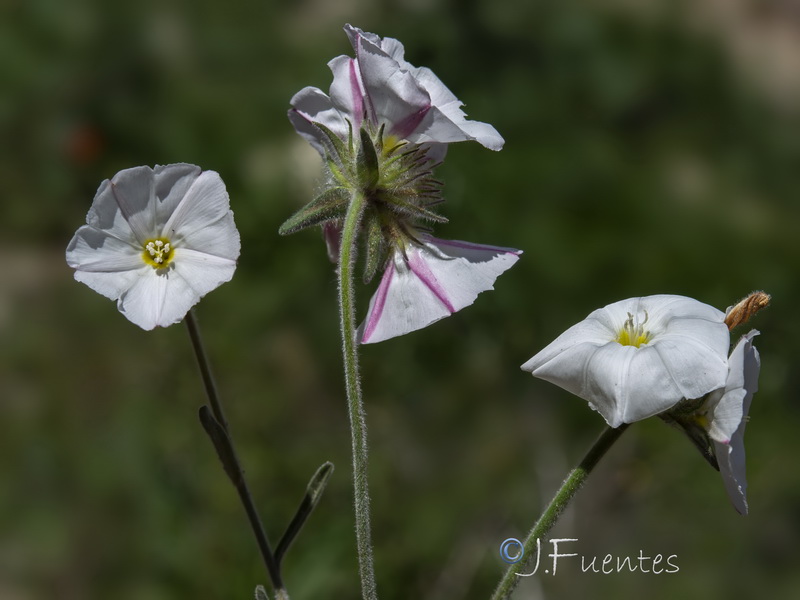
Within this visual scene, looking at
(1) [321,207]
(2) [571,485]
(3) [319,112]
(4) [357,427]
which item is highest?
(3) [319,112]

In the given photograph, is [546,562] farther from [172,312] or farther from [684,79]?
[684,79]

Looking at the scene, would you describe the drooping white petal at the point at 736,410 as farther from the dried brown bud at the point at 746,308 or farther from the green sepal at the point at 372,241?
the green sepal at the point at 372,241

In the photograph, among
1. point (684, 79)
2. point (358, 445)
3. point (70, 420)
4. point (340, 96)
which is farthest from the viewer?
point (684, 79)

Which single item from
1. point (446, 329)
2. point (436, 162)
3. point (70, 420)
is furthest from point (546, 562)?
point (70, 420)

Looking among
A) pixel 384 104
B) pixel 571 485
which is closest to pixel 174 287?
pixel 384 104

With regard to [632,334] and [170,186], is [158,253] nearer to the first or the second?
[170,186]

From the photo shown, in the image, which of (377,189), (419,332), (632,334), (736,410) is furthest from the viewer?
(419,332)

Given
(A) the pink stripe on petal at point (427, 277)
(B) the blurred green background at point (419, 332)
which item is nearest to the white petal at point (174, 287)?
(A) the pink stripe on petal at point (427, 277)
